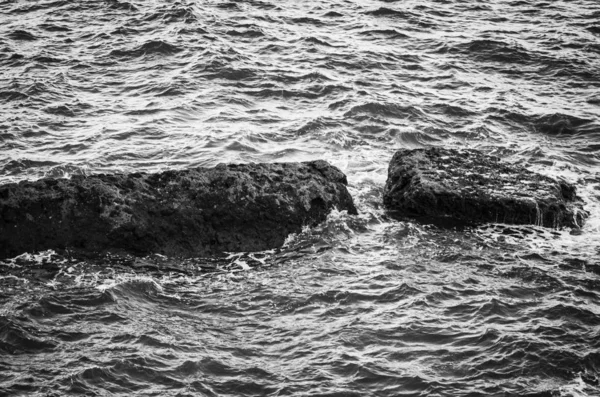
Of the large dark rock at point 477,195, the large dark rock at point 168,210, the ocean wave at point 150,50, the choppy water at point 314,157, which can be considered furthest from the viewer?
the ocean wave at point 150,50

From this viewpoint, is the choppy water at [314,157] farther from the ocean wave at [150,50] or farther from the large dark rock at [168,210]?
the large dark rock at [168,210]

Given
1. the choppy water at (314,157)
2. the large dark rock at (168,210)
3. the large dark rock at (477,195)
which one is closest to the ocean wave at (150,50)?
the choppy water at (314,157)

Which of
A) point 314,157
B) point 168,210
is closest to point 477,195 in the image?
point 314,157

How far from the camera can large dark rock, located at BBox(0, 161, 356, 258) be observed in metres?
14.0

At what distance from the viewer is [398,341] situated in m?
12.2

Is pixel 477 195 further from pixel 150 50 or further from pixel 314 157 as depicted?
pixel 150 50

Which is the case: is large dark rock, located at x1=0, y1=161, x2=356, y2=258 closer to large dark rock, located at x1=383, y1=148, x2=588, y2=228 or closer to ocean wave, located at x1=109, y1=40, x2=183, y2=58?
large dark rock, located at x1=383, y1=148, x2=588, y2=228

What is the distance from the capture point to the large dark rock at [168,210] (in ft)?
46.1

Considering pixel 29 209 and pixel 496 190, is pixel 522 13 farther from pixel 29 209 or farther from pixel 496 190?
pixel 29 209

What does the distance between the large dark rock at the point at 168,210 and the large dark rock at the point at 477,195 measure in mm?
1513

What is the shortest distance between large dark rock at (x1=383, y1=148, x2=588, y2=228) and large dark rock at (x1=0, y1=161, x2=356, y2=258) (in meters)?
1.51

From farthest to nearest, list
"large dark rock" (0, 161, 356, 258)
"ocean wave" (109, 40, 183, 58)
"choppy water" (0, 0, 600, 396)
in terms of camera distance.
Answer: "ocean wave" (109, 40, 183, 58)
"large dark rock" (0, 161, 356, 258)
"choppy water" (0, 0, 600, 396)

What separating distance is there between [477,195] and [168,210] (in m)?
6.54

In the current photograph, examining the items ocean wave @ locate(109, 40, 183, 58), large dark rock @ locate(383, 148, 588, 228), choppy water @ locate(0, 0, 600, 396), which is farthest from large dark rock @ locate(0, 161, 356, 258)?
ocean wave @ locate(109, 40, 183, 58)
